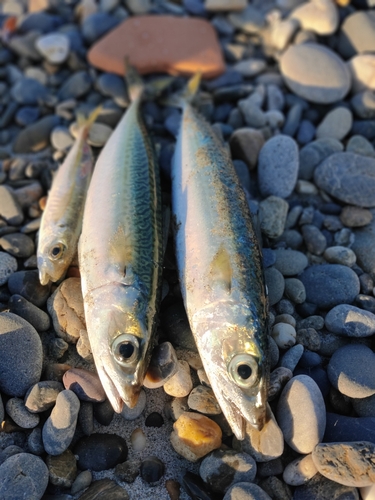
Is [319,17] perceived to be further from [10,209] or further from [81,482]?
[81,482]

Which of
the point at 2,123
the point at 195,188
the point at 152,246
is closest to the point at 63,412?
the point at 152,246

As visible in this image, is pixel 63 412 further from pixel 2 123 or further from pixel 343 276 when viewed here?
pixel 2 123

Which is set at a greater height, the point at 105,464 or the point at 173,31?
the point at 173,31

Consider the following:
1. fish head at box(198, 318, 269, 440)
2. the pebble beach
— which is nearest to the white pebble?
the pebble beach

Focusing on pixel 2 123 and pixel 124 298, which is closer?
pixel 124 298

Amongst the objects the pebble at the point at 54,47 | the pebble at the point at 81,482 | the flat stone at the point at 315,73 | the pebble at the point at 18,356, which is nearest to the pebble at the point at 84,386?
the pebble at the point at 18,356

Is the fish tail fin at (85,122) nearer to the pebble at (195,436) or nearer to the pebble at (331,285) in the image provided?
the pebble at (331,285)
